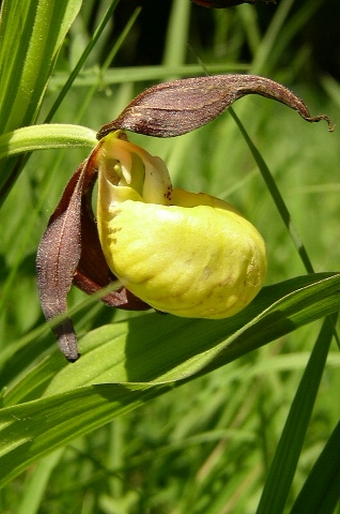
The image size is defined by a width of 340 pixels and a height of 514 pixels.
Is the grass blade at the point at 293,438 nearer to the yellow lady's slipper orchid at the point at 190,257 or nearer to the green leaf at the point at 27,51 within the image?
the yellow lady's slipper orchid at the point at 190,257

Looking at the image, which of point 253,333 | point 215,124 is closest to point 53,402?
point 253,333

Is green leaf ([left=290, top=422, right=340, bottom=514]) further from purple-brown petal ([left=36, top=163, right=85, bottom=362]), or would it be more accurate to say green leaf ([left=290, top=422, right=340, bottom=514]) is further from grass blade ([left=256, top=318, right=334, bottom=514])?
purple-brown petal ([left=36, top=163, right=85, bottom=362])

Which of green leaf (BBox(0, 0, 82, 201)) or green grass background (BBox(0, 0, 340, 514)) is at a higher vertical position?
green leaf (BBox(0, 0, 82, 201))

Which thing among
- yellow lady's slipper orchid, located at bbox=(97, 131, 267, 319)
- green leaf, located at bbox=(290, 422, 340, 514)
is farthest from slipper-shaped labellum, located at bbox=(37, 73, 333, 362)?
green leaf, located at bbox=(290, 422, 340, 514)

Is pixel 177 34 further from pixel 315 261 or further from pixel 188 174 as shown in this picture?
pixel 315 261

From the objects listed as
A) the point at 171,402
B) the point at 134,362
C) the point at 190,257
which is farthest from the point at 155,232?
the point at 171,402

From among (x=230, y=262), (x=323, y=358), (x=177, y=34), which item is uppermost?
(x=177, y=34)

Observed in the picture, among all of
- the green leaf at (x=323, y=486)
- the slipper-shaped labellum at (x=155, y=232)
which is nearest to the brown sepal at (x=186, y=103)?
the slipper-shaped labellum at (x=155, y=232)
